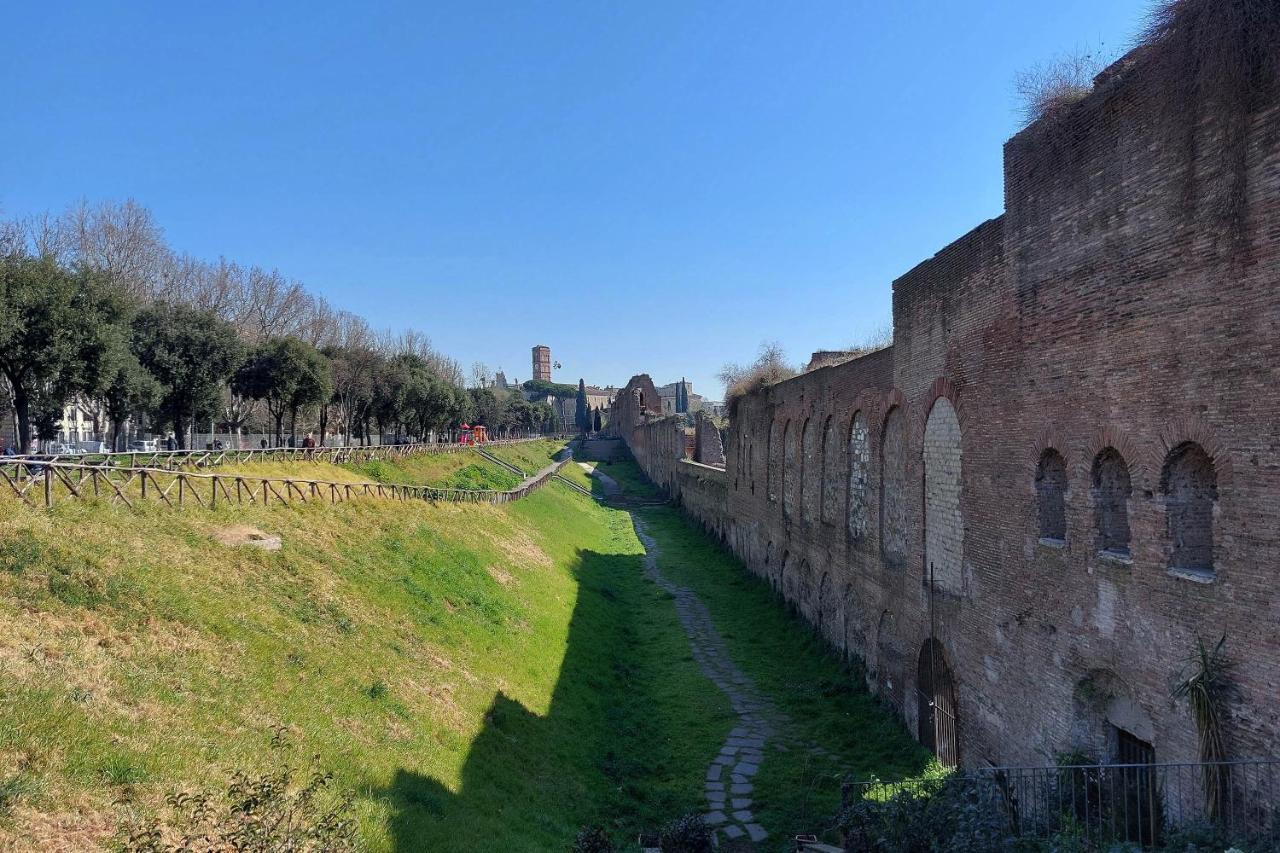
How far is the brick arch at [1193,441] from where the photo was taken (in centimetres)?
582

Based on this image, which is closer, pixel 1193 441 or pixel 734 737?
pixel 1193 441

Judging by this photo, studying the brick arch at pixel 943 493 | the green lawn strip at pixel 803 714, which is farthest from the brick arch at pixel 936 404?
the green lawn strip at pixel 803 714

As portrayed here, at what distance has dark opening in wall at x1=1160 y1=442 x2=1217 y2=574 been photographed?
6.30m

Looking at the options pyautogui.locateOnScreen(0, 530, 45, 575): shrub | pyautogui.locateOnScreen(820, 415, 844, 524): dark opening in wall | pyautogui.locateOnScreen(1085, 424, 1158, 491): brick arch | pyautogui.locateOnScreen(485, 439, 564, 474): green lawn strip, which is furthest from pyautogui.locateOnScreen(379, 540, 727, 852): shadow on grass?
pyautogui.locateOnScreen(485, 439, 564, 474): green lawn strip

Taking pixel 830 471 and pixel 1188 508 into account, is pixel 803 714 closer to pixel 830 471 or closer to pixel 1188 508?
pixel 830 471

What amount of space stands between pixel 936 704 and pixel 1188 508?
18.2ft

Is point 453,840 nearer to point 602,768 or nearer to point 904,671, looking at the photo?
point 602,768

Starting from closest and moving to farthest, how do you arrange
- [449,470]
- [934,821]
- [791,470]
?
[934,821] < [791,470] < [449,470]

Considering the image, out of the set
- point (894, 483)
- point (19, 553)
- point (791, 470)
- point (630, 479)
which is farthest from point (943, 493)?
point (630, 479)

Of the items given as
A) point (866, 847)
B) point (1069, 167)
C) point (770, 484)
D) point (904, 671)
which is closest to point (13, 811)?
point (866, 847)

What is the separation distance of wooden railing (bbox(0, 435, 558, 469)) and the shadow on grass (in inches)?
307

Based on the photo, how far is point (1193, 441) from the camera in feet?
19.9

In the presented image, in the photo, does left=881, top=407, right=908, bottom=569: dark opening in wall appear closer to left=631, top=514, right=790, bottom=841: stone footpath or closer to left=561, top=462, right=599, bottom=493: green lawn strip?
left=631, top=514, right=790, bottom=841: stone footpath

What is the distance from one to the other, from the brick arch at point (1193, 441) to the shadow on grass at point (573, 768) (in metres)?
6.80
